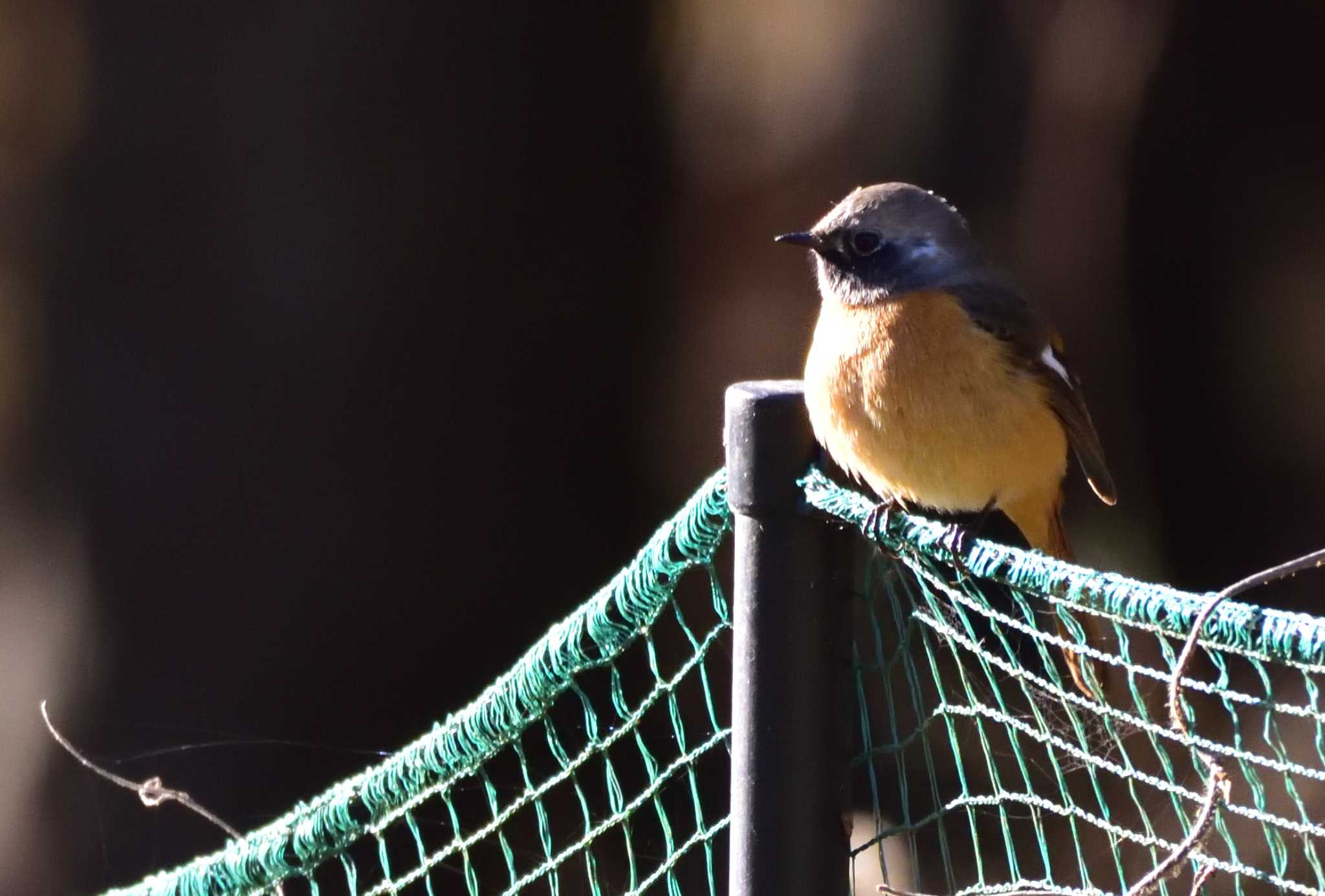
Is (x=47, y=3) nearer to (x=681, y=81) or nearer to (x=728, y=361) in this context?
(x=681, y=81)

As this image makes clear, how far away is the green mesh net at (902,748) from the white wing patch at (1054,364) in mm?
612

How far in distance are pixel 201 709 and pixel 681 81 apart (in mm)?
2756

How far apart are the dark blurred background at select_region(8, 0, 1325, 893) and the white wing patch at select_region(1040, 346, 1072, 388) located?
6.34 feet

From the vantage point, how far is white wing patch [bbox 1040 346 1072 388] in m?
3.67

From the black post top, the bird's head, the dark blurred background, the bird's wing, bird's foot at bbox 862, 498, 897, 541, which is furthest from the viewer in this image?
the dark blurred background

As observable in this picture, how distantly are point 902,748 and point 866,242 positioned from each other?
5.90 ft

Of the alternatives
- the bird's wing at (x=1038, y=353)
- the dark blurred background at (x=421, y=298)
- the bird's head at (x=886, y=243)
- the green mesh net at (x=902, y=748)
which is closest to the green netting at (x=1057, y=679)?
the green mesh net at (x=902, y=748)

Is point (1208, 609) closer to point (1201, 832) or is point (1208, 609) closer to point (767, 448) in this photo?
point (1201, 832)

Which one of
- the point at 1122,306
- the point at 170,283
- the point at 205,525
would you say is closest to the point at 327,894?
the point at 205,525

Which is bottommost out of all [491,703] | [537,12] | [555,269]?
[491,703]

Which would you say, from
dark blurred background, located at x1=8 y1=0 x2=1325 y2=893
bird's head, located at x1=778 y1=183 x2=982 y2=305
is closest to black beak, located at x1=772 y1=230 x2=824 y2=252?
bird's head, located at x1=778 y1=183 x2=982 y2=305

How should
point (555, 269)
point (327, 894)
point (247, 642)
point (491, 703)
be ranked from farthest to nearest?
point (555, 269) < point (247, 642) < point (327, 894) < point (491, 703)

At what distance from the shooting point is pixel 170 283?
5566 mm

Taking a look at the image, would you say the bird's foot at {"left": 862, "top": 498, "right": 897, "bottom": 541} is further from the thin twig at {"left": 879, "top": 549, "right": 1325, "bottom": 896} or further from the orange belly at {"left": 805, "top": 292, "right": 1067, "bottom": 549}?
the orange belly at {"left": 805, "top": 292, "right": 1067, "bottom": 549}
